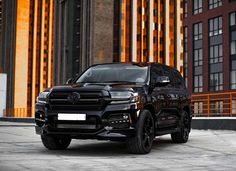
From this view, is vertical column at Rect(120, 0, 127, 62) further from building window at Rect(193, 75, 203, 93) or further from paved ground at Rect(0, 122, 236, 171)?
paved ground at Rect(0, 122, 236, 171)

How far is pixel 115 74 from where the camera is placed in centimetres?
920

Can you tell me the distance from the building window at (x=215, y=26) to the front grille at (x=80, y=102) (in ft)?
158

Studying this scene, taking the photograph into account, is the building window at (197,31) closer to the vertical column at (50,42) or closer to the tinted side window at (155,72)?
the vertical column at (50,42)

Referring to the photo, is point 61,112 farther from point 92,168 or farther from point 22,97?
point 22,97

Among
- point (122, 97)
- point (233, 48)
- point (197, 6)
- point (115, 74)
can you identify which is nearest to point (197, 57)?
point (233, 48)

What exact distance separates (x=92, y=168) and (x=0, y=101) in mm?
44097

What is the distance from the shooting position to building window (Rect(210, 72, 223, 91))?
53.5m

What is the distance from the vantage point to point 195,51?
57875mm

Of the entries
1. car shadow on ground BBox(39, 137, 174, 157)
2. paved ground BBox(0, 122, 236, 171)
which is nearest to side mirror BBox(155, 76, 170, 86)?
paved ground BBox(0, 122, 236, 171)

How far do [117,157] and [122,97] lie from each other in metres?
1.01

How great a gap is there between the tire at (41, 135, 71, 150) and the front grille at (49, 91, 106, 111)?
2.60 ft

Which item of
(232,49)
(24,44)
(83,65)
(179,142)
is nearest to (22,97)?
(24,44)

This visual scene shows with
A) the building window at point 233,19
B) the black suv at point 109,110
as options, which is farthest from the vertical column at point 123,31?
the black suv at point 109,110

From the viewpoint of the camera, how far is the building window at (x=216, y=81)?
2105 inches
